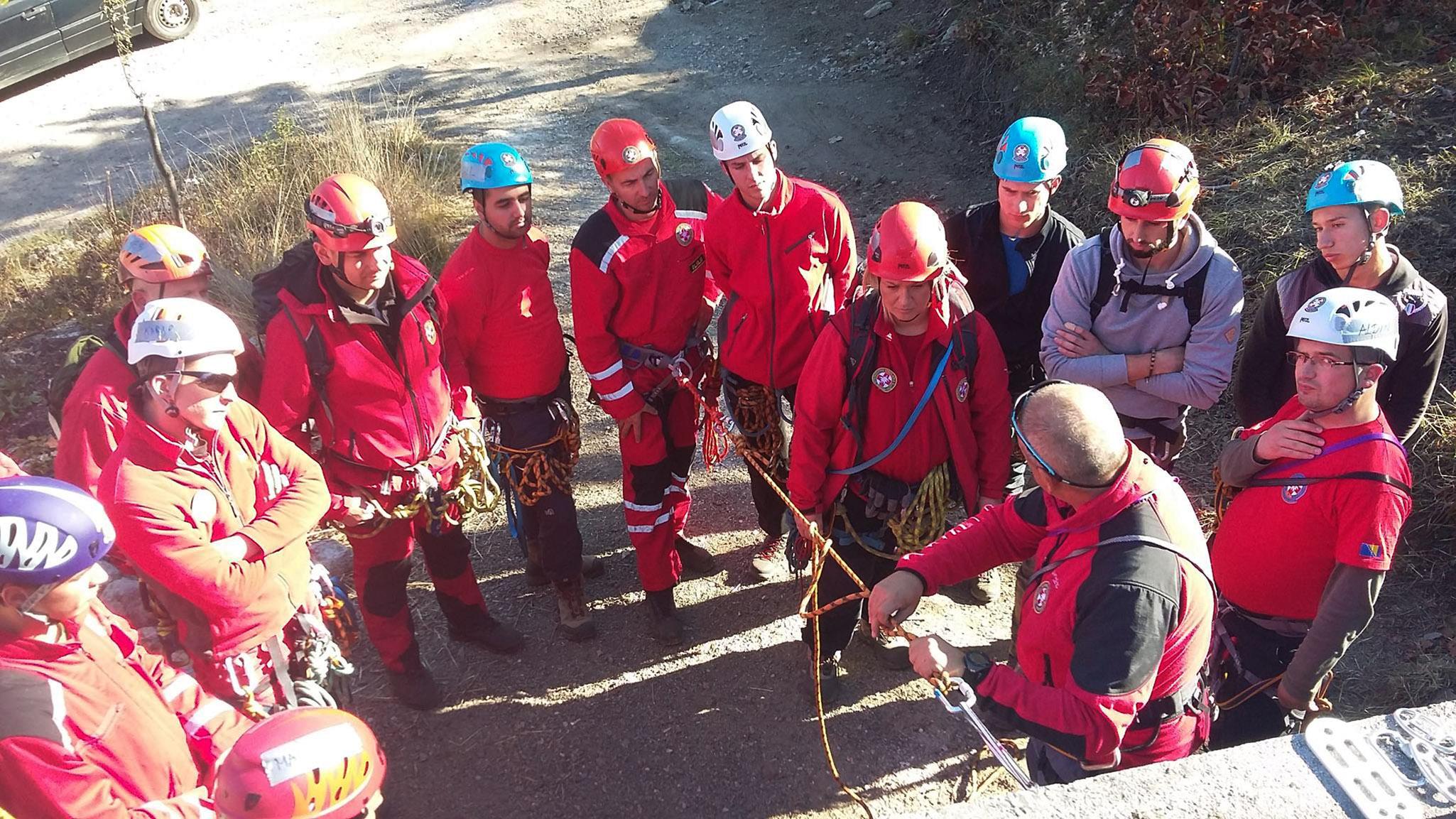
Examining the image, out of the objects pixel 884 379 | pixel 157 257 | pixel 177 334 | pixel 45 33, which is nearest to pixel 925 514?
pixel 884 379

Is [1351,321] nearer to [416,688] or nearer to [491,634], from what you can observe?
[491,634]

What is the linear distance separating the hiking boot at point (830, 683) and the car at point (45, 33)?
12805 millimetres

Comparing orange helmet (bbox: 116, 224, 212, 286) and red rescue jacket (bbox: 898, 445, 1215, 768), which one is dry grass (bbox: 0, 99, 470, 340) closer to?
orange helmet (bbox: 116, 224, 212, 286)

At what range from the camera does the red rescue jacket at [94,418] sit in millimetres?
3254

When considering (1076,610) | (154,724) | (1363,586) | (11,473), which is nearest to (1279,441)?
(1363,586)

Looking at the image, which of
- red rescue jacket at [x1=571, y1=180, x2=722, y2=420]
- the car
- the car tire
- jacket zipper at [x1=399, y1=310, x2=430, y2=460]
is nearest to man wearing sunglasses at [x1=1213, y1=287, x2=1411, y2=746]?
red rescue jacket at [x1=571, y1=180, x2=722, y2=420]

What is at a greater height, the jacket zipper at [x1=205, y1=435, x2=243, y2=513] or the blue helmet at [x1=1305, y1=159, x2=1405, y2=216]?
the blue helmet at [x1=1305, y1=159, x2=1405, y2=216]

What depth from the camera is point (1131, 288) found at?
3574 millimetres

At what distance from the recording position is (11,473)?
3.45 m

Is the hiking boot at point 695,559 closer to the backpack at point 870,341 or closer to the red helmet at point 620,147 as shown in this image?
the backpack at point 870,341

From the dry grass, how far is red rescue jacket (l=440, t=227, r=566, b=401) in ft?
12.7

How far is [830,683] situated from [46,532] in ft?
10.2

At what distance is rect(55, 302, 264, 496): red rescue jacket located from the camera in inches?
128

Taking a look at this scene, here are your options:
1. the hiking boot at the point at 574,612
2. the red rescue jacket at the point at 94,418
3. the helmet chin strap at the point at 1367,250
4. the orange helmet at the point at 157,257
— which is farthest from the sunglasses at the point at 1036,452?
the orange helmet at the point at 157,257
